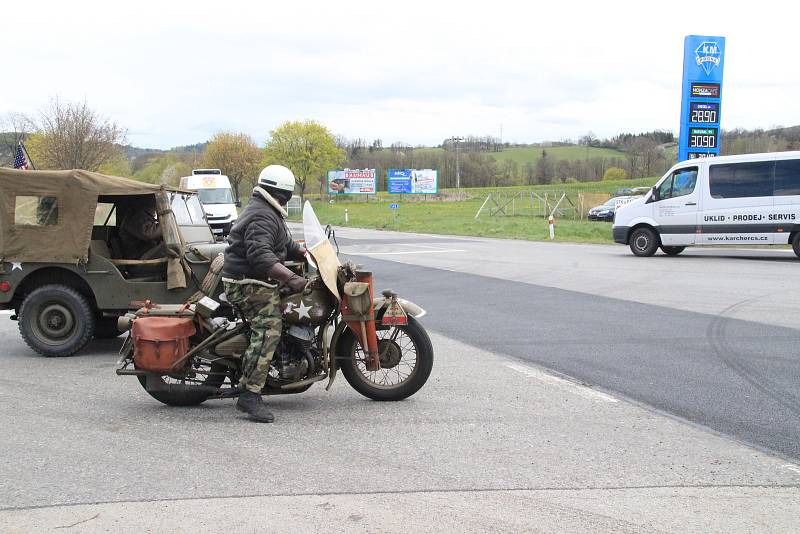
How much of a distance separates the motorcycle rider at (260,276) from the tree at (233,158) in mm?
69167

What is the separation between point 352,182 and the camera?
7669 centimetres

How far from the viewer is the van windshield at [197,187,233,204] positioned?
30.3m

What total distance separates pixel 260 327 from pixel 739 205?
55.6 feet

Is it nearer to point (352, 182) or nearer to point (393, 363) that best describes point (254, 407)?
point (393, 363)

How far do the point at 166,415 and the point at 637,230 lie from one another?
17.2m

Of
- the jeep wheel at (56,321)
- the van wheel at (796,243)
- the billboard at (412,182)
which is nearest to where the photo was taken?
the jeep wheel at (56,321)

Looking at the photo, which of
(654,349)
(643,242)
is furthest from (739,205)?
(654,349)

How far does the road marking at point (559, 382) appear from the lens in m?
6.33

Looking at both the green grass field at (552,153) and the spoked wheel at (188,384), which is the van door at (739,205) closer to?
the spoked wheel at (188,384)

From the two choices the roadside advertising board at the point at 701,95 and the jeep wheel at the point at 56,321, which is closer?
the jeep wheel at the point at 56,321

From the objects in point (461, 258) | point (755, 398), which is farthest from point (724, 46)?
point (755, 398)

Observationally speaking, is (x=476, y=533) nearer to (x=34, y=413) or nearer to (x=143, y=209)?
(x=34, y=413)

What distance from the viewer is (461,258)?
20547 mm

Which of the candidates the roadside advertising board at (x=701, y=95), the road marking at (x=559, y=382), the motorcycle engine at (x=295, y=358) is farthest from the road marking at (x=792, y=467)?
the roadside advertising board at (x=701, y=95)
